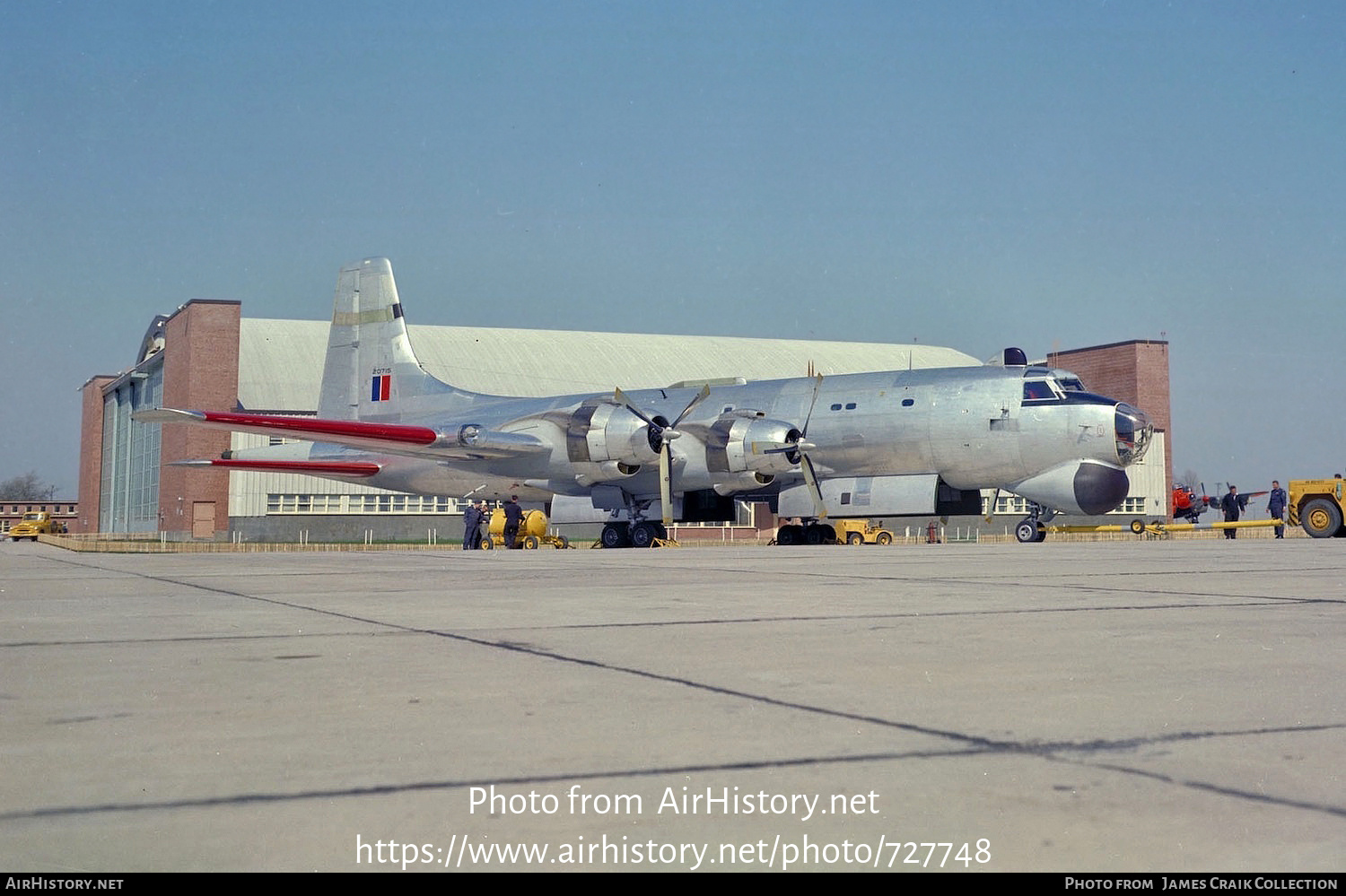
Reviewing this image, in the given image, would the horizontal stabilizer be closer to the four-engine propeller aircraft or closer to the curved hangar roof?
the four-engine propeller aircraft

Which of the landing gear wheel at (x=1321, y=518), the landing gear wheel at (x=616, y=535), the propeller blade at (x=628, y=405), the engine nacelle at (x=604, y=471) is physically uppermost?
the propeller blade at (x=628, y=405)

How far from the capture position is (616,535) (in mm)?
31312

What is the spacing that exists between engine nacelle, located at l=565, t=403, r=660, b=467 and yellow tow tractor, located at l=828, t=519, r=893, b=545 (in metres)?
13.6

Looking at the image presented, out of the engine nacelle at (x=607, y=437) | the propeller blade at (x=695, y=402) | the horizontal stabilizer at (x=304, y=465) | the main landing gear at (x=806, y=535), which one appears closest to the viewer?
the engine nacelle at (x=607, y=437)

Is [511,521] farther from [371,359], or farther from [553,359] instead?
[553,359]

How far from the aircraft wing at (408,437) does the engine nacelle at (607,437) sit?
137cm

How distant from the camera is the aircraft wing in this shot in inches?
1150

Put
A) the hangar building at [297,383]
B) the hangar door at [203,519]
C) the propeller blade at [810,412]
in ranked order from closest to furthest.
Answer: the propeller blade at [810,412] → the hangar building at [297,383] → the hangar door at [203,519]

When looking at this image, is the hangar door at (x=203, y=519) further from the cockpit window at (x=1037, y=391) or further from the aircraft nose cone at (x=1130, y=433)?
the aircraft nose cone at (x=1130, y=433)

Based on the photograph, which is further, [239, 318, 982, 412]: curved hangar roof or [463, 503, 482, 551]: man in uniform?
[239, 318, 982, 412]: curved hangar roof

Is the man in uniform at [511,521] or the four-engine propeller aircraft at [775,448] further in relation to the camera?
the man in uniform at [511,521]

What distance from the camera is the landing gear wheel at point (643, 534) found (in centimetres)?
3077

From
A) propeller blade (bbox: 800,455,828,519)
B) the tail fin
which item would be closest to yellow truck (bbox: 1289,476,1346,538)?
propeller blade (bbox: 800,455,828,519)

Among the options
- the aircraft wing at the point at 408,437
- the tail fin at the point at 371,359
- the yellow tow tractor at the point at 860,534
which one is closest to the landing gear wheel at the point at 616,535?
the aircraft wing at the point at 408,437
